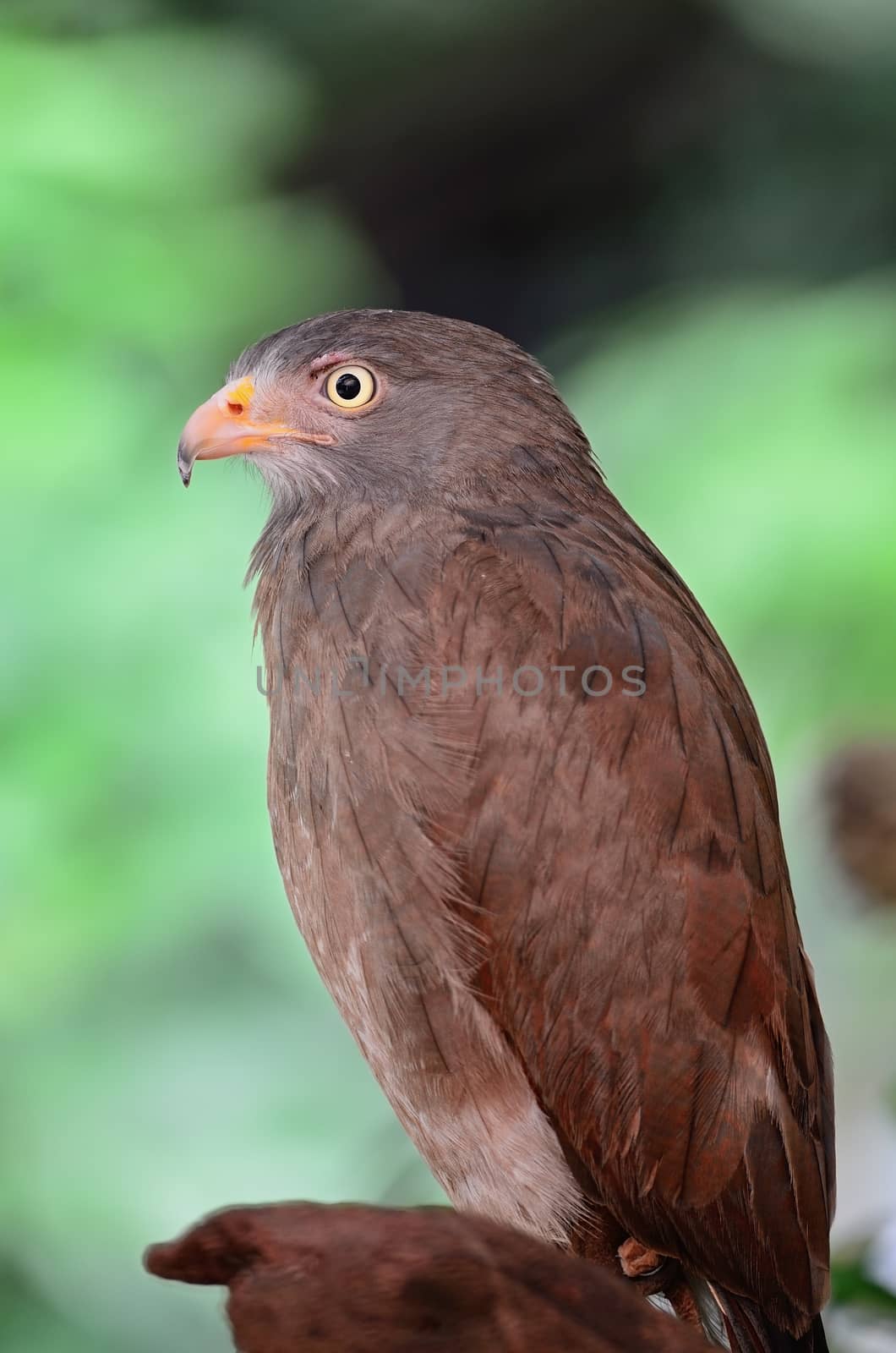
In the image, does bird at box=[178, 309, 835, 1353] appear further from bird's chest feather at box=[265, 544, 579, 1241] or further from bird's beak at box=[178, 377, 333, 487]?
bird's beak at box=[178, 377, 333, 487]

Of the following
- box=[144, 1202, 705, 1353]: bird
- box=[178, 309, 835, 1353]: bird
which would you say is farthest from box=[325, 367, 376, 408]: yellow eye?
box=[144, 1202, 705, 1353]: bird

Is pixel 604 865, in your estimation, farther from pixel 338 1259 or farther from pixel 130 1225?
pixel 130 1225

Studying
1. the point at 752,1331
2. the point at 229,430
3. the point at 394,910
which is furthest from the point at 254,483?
the point at 752,1331

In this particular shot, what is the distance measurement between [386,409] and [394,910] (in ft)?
2.63

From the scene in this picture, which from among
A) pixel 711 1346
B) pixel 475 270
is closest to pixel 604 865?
pixel 711 1346

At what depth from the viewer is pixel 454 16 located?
4.45 meters

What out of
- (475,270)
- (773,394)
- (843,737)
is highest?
(475,270)

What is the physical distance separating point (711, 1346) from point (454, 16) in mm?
4035

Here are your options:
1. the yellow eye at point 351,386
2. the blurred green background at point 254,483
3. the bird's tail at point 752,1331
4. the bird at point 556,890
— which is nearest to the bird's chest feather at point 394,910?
the bird at point 556,890

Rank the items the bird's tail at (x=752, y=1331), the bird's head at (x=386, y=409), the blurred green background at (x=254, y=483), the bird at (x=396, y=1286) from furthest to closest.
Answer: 1. the blurred green background at (x=254, y=483)
2. the bird's head at (x=386, y=409)
3. the bird's tail at (x=752, y=1331)
4. the bird at (x=396, y=1286)

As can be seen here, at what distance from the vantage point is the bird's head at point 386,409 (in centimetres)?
219

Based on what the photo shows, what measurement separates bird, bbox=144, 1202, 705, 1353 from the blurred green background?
178 centimetres

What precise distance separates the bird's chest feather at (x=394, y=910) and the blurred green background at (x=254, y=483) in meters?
1.49

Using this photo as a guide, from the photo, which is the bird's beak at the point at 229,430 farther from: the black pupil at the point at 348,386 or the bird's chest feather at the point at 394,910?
the bird's chest feather at the point at 394,910
